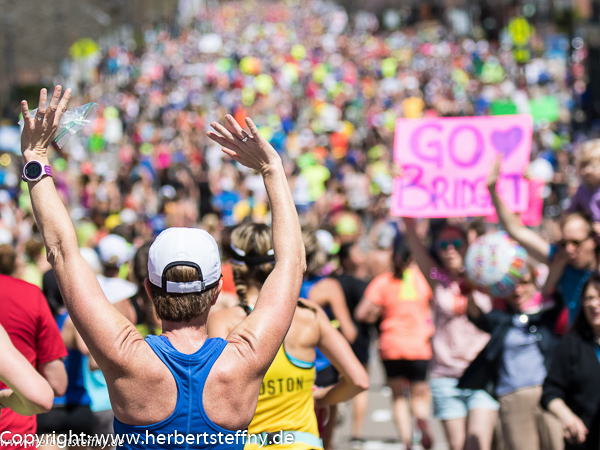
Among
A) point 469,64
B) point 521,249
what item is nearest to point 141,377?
point 521,249

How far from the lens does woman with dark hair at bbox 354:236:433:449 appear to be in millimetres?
6809

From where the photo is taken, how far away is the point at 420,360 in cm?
682

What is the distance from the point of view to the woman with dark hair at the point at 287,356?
325 centimetres

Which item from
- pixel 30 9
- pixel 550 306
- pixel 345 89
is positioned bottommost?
pixel 550 306

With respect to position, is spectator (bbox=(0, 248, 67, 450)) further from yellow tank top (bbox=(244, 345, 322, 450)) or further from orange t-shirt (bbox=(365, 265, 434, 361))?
orange t-shirt (bbox=(365, 265, 434, 361))

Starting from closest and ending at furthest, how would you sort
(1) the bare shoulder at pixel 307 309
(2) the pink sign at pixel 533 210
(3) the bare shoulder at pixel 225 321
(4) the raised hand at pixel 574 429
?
(3) the bare shoulder at pixel 225 321 → (1) the bare shoulder at pixel 307 309 → (4) the raised hand at pixel 574 429 → (2) the pink sign at pixel 533 210

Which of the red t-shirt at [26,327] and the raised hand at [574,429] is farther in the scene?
the raised hand at [574,429]

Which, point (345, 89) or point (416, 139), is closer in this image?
point (416, 139)

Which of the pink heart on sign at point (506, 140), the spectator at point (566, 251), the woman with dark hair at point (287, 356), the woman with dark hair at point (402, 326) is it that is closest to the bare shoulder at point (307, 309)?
the woman with dark hair at point (287, 356)

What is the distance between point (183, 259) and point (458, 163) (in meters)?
4.28

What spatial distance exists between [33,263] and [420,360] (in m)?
3.11

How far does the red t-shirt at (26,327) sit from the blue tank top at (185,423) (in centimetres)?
119

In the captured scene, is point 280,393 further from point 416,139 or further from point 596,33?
point 596,33

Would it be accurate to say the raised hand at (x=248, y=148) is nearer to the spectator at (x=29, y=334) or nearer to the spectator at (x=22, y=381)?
the spectator at (x=22, y=381)
